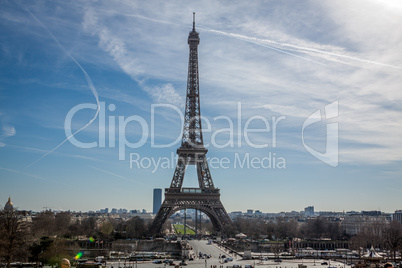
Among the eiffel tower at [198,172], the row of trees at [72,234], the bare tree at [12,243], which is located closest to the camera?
the bare tree at [12,243]

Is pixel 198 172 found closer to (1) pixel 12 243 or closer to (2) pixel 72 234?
(2) pixel 72 234

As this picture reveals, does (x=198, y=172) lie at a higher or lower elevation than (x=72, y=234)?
higher

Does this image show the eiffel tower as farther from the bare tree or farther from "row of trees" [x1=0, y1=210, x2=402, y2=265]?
the bare tree

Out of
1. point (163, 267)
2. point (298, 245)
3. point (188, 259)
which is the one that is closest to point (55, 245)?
point (163, 267)

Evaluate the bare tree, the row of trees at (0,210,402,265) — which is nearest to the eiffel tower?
the row of trees at (0,210,402,265)

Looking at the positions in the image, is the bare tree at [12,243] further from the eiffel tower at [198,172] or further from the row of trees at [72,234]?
the eiffel tower at [198,172]

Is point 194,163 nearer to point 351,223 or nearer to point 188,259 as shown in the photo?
point 188,259

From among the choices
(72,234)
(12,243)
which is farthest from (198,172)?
(12,243)

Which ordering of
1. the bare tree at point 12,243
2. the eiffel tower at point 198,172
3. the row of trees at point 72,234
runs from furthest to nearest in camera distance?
the eiffel tower at point 198,172 < the row of trees at point 72,234 < the bare tree at point 12,243

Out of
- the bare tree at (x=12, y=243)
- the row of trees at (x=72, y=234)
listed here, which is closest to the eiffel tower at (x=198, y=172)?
the row of trees at (x=72, y=234)
